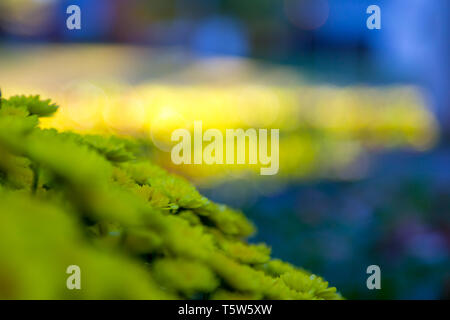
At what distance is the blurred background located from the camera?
3678 millimetres

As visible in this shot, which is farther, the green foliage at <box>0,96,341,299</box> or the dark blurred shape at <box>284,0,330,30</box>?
the dark blurred shape at <box>284,0,330,30</box>

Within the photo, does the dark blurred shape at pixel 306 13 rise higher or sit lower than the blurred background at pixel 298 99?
higher

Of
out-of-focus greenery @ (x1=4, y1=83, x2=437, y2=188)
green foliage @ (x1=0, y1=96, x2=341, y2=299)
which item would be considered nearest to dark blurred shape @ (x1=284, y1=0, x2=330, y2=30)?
out-of-focus greenery @ (x1=4, y1=83, x2=437, y2=188)

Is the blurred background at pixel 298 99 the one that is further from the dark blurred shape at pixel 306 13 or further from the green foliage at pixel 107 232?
the green foliage at pixel 107 232

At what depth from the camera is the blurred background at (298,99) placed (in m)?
3.68

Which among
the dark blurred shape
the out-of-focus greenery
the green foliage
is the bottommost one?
the green foliage

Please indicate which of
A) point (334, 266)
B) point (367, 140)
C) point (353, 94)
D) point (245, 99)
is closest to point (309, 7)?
point (353, 94)

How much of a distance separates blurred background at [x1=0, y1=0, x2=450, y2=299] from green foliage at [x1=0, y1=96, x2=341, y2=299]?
85.8 inches

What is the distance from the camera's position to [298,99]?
7.26 meters

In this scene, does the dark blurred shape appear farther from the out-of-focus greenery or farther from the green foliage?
the green foliage

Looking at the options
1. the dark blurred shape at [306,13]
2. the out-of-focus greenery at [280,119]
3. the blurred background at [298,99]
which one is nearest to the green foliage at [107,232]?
the blurred background at [298,99]

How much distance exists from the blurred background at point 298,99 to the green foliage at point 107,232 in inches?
85.8
